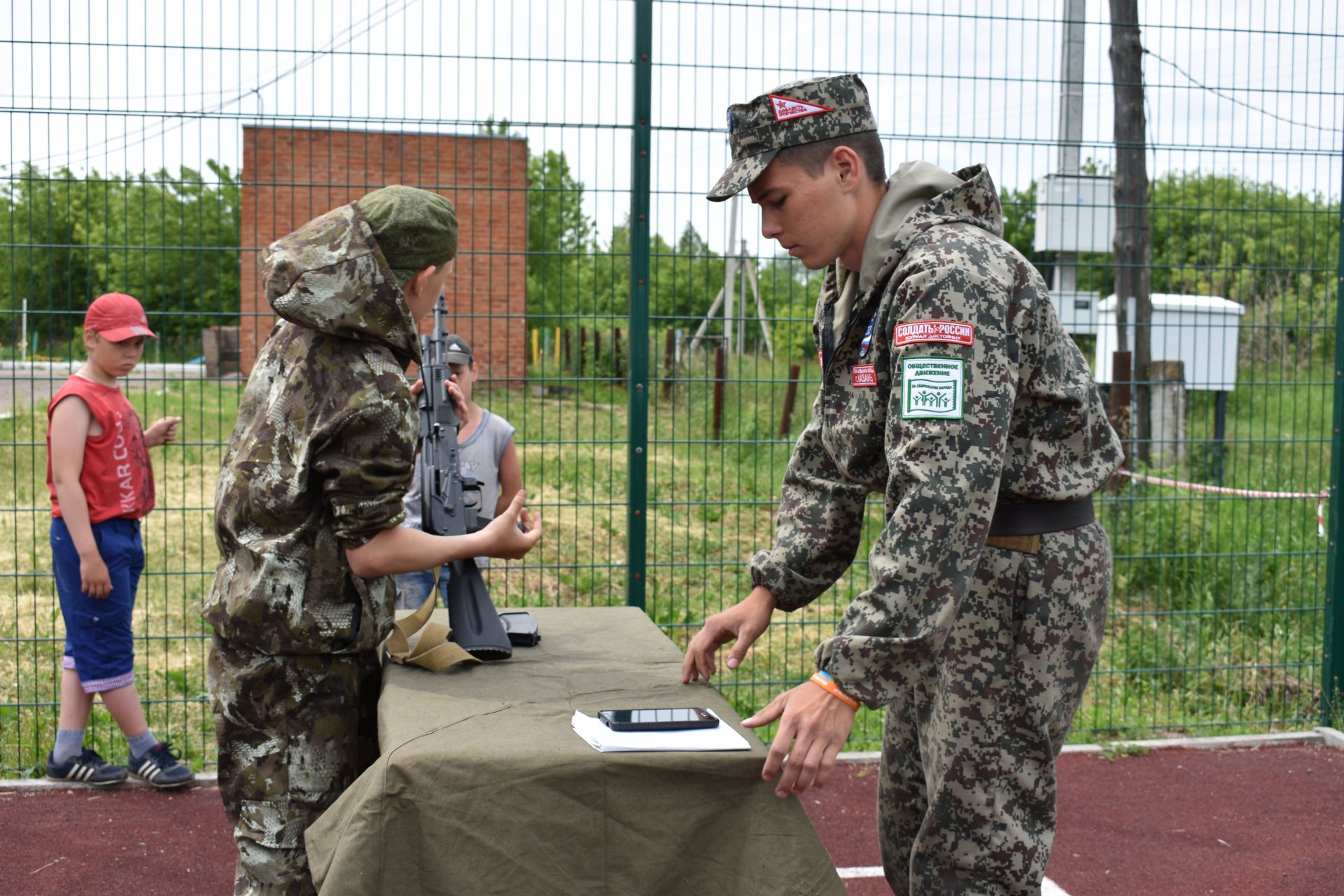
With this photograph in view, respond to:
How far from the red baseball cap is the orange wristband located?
3525 mm

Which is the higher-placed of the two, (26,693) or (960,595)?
(960,595)

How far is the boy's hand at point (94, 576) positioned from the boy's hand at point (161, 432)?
56cm

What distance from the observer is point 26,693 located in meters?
5.93

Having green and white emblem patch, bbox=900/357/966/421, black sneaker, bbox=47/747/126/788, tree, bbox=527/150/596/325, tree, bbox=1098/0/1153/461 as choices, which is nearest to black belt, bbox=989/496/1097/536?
green and white emblem patch, bbox=900/357/966/421

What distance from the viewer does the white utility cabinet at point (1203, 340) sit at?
5535 millimetres

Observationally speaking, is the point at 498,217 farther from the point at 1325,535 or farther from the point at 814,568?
the point at 1325,535

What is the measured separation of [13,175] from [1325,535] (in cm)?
614

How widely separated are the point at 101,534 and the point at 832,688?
355cm

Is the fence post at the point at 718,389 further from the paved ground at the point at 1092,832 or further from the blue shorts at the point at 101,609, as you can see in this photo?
the blue shorts at the point at 101,609

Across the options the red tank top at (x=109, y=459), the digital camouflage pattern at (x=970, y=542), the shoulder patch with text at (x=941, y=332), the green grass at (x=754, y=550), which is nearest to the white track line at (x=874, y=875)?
the green grass at (x=754, y=550)

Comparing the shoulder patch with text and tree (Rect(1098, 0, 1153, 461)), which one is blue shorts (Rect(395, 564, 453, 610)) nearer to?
the shoulder patch with text

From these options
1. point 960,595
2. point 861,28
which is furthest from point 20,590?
point 960,595

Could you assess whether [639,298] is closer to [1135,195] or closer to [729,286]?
[729,286]

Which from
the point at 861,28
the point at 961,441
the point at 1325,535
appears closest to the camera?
the point at 961,441
